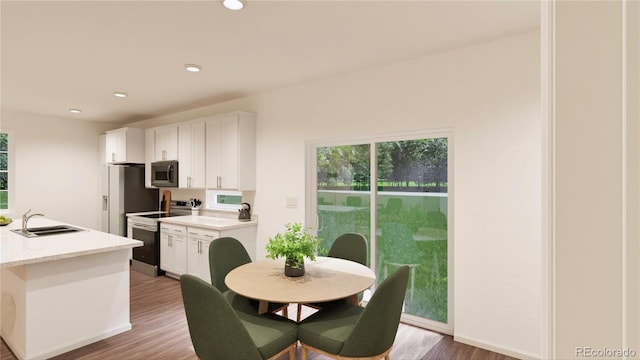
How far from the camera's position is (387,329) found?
1.87 m

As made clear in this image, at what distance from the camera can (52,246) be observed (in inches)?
103

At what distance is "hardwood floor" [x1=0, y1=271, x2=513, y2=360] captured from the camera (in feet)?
8.52

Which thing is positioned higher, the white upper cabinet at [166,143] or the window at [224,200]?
the white upper cabinet at [166,143]

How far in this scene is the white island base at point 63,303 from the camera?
2.49 metres

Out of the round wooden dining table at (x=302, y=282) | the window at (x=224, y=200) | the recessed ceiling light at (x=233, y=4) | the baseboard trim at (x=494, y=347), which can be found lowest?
the baseboard trim at (x=494, y=347)

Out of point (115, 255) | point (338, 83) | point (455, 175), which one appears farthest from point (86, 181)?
point (455, 175)

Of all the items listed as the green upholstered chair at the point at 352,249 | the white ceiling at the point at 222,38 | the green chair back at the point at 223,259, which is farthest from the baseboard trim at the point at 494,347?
the white ceiling at the point at 222,38

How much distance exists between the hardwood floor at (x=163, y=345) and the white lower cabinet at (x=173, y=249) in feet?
2.92

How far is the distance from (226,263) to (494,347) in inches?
88.3

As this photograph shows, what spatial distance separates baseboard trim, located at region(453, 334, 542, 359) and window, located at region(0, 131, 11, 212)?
21.8 feet

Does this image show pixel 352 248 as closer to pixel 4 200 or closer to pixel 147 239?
pixel 147 239

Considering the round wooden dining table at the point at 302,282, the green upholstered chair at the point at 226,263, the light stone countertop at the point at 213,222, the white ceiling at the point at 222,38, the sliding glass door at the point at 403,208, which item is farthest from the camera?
the light stone countertop at the point at 213,222

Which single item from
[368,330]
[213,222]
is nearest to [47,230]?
[213,222]

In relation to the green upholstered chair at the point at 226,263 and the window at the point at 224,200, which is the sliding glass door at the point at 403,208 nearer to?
the green upholstered chair at the point at 226,263
